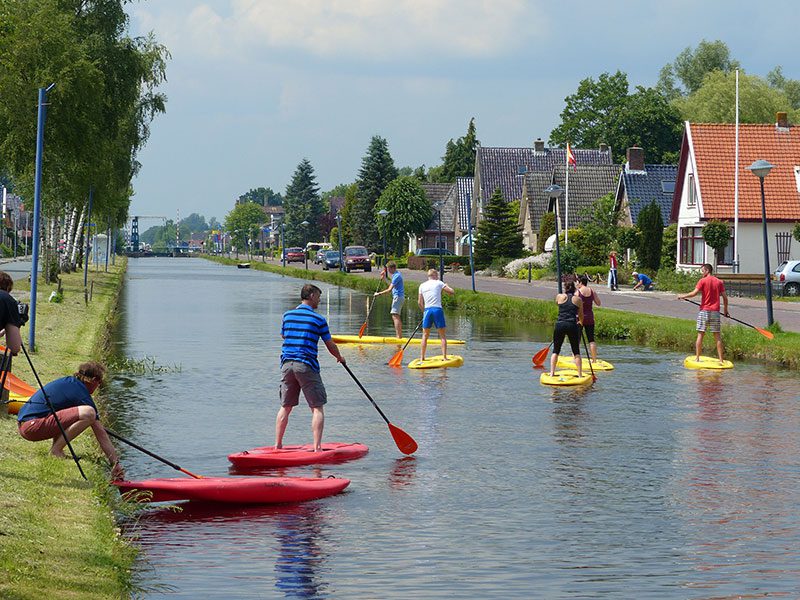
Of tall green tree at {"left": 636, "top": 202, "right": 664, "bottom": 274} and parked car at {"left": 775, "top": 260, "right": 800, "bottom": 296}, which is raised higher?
tall green tree at {"left": 636, "top": 202, "right": 664, "bottom": 274}

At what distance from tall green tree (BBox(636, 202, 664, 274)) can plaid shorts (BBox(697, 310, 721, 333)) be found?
35.0 m

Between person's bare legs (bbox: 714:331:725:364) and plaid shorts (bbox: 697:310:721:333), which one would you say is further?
person's bare legs (bbox: 714:331:725:364)

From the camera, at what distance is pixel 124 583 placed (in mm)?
8656

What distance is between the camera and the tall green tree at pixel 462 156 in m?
143

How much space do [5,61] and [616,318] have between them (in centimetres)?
1682

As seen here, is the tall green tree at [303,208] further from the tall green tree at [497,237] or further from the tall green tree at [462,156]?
the tall green tree at [497,237]

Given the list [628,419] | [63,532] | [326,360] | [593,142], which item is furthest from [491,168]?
[63,532]

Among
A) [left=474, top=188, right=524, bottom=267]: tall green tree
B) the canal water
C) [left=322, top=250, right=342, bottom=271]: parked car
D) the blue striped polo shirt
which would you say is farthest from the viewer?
[left=322, top=250, right=342, bottom=271]: parked car

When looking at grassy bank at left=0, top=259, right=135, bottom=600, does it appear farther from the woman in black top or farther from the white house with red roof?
the white house with red roof

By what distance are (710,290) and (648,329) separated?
281 inches

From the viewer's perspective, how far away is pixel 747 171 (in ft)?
195

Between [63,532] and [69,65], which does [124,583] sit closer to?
[63,532]

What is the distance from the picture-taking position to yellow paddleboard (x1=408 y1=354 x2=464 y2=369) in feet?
80.2

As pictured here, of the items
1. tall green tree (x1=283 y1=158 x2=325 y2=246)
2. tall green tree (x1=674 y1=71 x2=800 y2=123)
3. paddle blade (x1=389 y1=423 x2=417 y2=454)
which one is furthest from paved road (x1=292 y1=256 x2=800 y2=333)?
tall green tree (x1=283 y1=158 x2=325 y2=246)
